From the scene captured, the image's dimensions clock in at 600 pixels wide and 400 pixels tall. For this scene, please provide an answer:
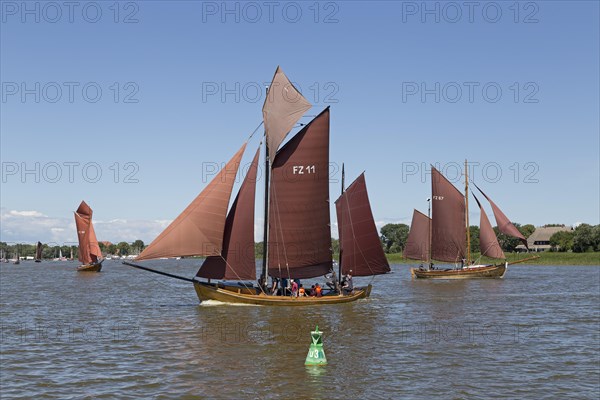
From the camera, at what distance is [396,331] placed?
3116 centimetres

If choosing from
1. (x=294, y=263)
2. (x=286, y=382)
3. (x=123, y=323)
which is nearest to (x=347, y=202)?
(x=294, y=263)

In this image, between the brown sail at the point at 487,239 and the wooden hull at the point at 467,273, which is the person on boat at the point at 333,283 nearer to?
the wooden hull at the point at 467,273

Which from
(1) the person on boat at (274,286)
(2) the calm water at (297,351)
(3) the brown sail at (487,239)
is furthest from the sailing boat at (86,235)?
(1) the person on boat at (274,286)

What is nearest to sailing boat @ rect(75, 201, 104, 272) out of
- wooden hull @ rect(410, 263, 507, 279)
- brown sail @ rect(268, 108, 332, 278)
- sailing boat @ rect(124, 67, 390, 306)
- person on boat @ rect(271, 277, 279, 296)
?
wooden hull @ rect(410, 263, 507, 279)

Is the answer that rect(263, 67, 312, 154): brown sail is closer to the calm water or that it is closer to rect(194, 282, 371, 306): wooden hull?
rect(194, 282, 371, 306): wooden hull

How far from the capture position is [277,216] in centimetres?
4031

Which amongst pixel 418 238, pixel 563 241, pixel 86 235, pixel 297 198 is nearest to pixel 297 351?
pixel 297 198

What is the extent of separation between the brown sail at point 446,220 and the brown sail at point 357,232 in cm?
3239

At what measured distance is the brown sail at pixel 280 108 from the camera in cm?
4000

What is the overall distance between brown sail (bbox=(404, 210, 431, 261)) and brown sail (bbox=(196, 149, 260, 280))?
46.1 meters

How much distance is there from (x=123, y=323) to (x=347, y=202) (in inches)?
777

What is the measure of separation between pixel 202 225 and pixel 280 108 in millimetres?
9795

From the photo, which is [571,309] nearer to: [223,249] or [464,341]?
[464,341]

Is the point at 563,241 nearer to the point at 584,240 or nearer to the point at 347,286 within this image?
the point at 584,240
